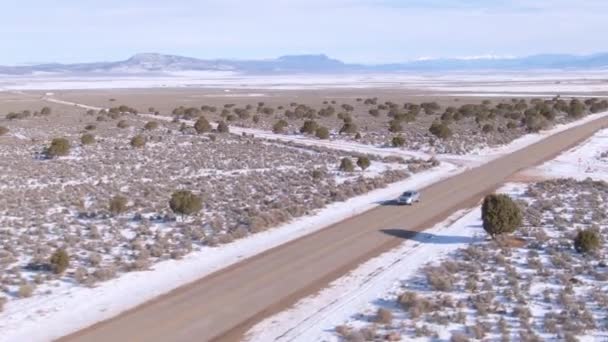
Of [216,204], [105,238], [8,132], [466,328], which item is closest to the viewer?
[466,328]

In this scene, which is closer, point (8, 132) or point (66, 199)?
point (66, 199)

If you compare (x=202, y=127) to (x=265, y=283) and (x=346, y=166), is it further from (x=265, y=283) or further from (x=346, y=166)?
(x=265, y=283)

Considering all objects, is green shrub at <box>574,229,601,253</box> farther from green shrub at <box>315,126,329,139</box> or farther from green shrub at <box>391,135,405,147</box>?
green shrub at <box>315,126,329,139</box>

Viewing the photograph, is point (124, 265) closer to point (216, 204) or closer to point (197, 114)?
point (216, 204)

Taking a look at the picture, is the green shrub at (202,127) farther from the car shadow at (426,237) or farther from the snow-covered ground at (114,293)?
the car shadow at (426,237)

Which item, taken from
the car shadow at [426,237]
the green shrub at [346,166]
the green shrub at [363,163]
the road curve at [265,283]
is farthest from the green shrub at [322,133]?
the car shadow at [426,237]

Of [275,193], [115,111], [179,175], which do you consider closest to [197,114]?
[115,111]

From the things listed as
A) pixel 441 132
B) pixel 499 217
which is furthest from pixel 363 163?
pixel 499 217
